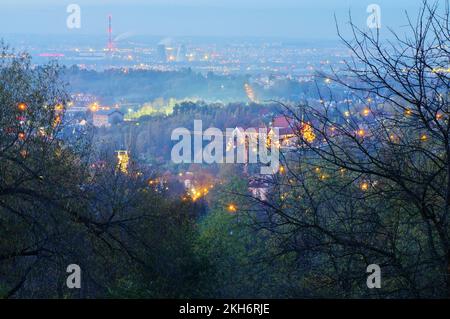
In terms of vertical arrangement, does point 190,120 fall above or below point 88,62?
below

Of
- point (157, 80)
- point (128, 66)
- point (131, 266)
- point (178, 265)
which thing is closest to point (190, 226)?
point (178, 265)

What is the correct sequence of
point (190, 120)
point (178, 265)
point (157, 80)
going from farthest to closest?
point (157, 80)
point (190, 120)
point (178, 265)

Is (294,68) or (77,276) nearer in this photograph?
(77,276)

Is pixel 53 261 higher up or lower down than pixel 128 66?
lower down

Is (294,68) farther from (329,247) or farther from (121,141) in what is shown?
(329,247)

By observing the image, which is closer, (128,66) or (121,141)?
(121,141)

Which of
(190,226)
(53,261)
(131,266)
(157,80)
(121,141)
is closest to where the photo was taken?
(53,261)

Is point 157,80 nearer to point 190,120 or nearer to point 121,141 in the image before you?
→ point 190,120
